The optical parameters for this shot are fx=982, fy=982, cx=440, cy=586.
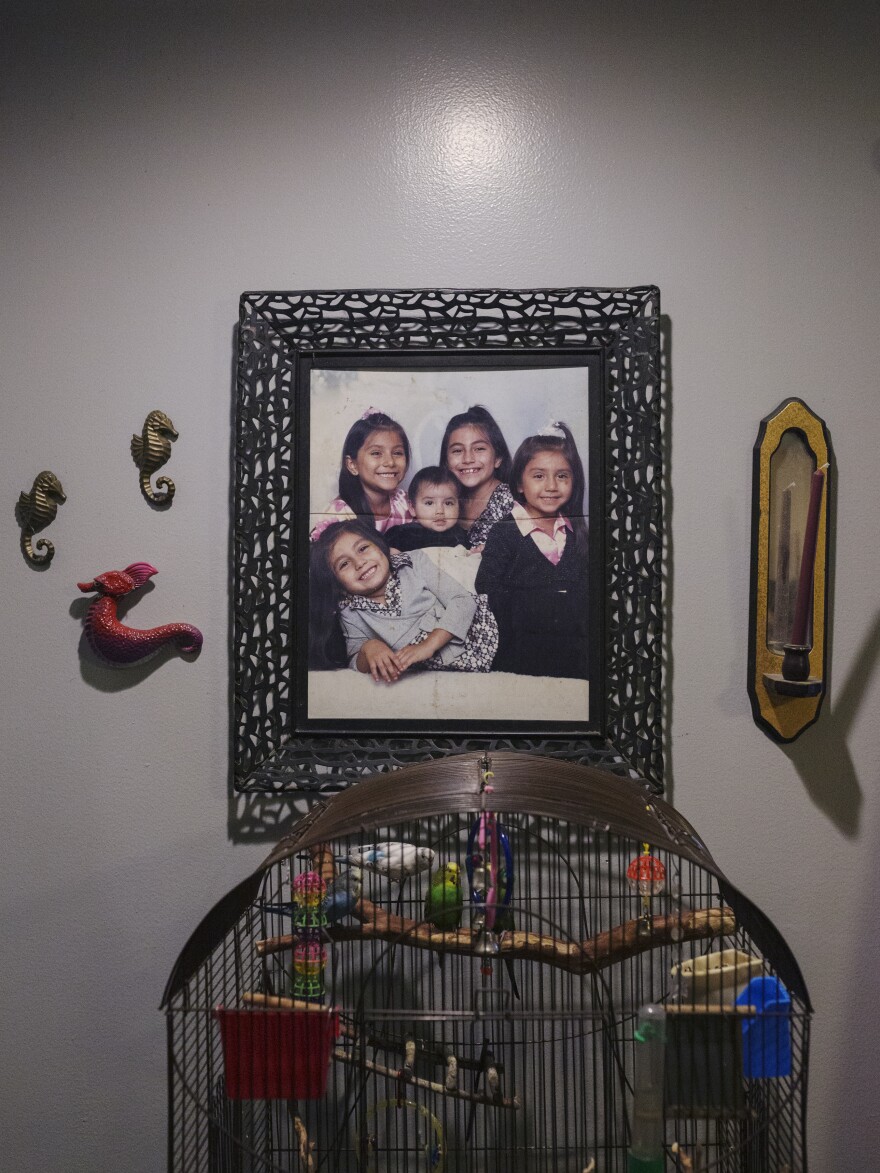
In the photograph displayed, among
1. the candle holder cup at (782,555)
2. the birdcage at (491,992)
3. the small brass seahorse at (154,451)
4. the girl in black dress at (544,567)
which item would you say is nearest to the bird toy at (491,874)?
the birdcage at (491,992)

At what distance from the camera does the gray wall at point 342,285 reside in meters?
1.52

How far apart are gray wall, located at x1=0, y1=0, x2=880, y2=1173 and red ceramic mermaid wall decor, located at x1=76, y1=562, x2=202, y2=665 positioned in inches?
1.3

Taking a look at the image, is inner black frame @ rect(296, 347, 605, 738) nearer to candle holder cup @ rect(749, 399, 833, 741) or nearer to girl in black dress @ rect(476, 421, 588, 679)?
girl in black dress @ rect(476, 421, 588, 679)

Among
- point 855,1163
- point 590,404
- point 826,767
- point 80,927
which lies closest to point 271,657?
point 80,927

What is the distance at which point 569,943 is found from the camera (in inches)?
51.0

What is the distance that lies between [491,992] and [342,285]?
105 cm

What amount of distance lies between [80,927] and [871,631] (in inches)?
51.9

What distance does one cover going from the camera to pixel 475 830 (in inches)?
55.3

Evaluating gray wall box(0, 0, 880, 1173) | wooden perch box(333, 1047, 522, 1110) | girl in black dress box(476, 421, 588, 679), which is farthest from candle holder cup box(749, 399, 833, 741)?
wooden perch box(333, 1047, 522, 1110)

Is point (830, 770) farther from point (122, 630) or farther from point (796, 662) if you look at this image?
point (122, 630)

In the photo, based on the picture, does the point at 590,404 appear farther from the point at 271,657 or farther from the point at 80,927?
the point at 80,927

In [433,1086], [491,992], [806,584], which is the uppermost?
[806,584]

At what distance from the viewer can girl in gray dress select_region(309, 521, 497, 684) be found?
1.51m

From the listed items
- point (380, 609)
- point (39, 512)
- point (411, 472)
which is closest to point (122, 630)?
point (39, 512)
